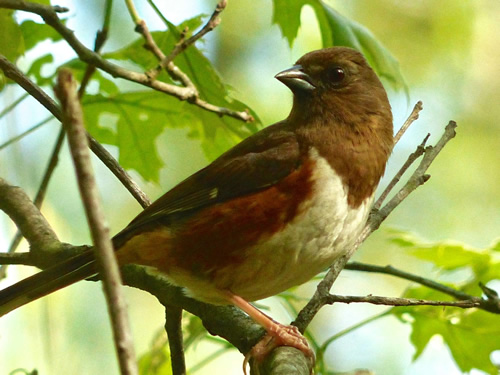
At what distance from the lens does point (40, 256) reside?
3324 millimetres

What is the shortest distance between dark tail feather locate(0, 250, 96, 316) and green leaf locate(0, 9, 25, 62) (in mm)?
1037

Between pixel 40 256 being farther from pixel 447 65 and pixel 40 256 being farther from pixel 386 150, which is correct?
pixel 447 65

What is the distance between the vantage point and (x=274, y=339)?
2.89m

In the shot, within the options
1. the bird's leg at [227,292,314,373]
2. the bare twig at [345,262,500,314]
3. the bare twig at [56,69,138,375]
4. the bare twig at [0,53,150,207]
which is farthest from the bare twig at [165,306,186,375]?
the bare twig at [56,69,138,375]

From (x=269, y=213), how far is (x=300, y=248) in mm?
216

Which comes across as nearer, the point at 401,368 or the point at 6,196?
the point at 6,196

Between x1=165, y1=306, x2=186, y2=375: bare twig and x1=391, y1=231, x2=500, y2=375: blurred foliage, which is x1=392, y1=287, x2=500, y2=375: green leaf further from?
x1=165, y1=306, x2=186, y2=375: bare twig

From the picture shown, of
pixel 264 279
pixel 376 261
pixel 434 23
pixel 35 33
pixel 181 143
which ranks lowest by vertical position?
pixel 264 279

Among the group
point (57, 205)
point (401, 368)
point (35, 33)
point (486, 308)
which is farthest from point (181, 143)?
point (486, 308)

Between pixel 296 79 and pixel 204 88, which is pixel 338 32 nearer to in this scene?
pixel 296 79

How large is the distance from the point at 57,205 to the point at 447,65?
5.63 m

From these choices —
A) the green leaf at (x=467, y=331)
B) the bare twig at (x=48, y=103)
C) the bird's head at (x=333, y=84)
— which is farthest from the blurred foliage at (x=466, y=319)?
the bare twig at (x=48, y=103)

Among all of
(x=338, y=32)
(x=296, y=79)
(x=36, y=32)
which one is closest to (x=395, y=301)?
(x=338, y=32)

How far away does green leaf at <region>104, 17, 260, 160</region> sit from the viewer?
140 inches
